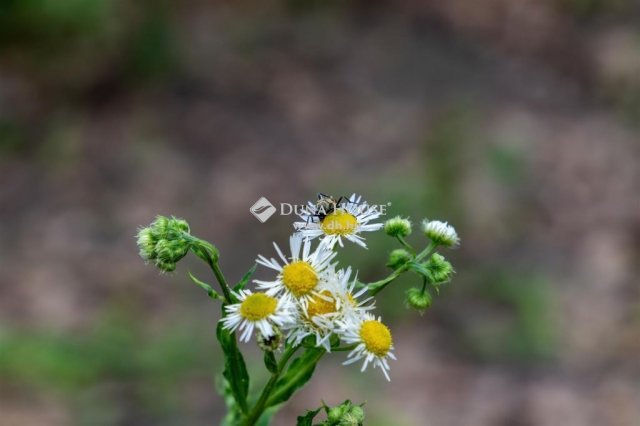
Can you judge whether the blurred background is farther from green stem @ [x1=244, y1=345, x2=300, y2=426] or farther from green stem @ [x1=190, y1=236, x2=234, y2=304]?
green stem @ [x1=190, y1=236, x2=234, y2=304]

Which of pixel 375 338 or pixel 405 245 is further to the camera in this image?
pixel 405 245

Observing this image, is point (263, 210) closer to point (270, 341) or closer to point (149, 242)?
point (149, 242)

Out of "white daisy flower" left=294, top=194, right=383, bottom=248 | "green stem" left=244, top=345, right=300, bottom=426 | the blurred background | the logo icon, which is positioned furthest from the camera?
the blurred background

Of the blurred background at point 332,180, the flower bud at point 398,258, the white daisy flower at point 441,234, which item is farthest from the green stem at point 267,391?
the blurred background at point 332,180

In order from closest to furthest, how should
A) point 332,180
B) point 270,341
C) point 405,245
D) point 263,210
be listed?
point 270,341, point 405,245, point 263,210, point 332,180

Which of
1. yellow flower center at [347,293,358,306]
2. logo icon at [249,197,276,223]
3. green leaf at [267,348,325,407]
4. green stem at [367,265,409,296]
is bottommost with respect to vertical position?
green leaf at [267,348,325,407]

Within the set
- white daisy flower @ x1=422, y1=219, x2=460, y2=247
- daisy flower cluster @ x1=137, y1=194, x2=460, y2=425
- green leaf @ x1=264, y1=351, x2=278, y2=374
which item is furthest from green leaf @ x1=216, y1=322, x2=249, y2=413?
white daisy flower @ x1=422, y1=219, x2=460, y2=247

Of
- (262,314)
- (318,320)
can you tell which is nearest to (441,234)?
(318,320)

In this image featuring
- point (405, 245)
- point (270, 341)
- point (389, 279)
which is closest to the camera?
point (270, 341)
